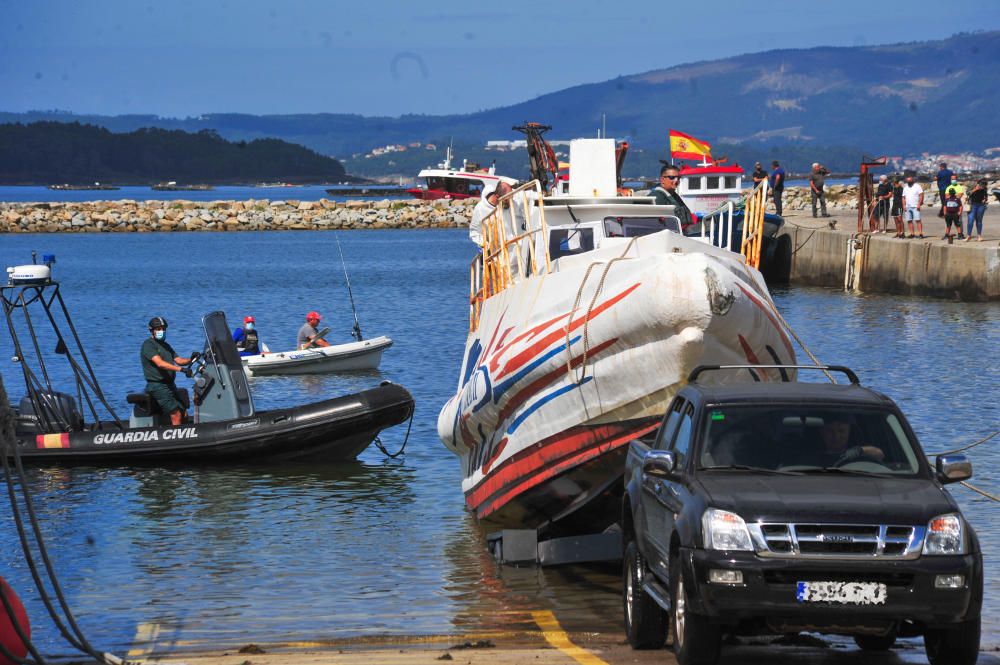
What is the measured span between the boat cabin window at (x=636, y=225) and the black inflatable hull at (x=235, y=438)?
18.6 ft

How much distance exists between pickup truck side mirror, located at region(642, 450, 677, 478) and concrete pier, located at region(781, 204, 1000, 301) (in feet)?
111

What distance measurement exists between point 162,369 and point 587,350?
9037 millimetres

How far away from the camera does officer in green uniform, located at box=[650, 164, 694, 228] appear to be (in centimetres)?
1501

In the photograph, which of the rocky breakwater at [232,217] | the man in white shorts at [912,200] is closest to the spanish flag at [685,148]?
the man in white shorts at [912,200]

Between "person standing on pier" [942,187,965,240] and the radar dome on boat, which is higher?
the radar dome on boat

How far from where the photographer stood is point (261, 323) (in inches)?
1841

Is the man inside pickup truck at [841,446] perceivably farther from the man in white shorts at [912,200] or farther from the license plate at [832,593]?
the man in white shorts at [912,200]

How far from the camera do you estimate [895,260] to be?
1778 inches

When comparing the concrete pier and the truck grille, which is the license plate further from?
the concrete pier

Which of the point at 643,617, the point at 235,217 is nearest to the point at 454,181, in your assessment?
the point at 235,217

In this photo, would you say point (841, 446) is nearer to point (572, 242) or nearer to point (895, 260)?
point (572, 242)

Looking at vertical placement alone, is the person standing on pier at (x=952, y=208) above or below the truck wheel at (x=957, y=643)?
below

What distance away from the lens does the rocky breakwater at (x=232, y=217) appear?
353ft

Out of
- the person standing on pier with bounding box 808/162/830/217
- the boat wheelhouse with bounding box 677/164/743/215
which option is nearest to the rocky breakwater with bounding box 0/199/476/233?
the boat wheelhouse with bounding box 677/164/743/215
